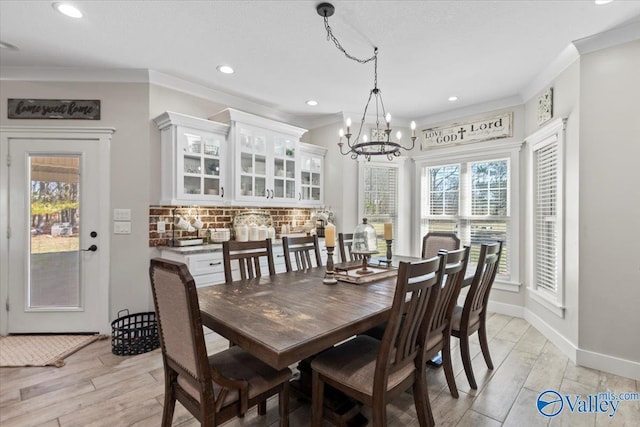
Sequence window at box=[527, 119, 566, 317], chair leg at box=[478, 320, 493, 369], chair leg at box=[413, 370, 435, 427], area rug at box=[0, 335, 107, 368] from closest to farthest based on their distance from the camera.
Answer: chair leg at box=[413, 370, 435, 427], chair leg at box=[478, 320, 493, 369], area rug at box=[0, 335, 107, 368], window at box=[527, 119, 566, 317]

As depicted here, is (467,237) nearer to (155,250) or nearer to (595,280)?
(595,280)

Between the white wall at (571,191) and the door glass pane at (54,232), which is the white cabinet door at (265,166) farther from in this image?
the white wall at (571,191)

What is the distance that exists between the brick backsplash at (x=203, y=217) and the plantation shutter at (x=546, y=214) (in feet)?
10.6

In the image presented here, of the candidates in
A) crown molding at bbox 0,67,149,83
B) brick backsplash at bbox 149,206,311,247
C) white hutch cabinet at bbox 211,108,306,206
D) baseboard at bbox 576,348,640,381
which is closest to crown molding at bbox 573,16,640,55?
baseboard at bbox 576,348,640,381

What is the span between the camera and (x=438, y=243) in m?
3.32

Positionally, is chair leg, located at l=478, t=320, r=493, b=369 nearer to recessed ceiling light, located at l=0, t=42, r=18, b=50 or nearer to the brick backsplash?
the brick backsplash

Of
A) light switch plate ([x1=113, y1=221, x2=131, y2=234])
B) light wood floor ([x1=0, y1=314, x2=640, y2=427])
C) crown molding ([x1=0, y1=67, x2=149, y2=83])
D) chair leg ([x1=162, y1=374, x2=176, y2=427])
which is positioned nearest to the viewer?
chair leg ([x1=162, y1=374, x2=176, y2=427])

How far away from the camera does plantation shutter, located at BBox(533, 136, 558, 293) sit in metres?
3.26

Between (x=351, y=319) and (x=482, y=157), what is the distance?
3.65 meters

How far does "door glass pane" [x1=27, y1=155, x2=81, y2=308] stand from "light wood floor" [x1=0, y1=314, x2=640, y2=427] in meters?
0.82

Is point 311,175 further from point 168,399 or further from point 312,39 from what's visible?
point 168,399

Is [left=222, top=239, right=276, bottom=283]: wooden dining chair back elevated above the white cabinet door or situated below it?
below

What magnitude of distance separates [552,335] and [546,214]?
1.27 metres

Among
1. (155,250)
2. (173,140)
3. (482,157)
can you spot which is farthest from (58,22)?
(482,157)
